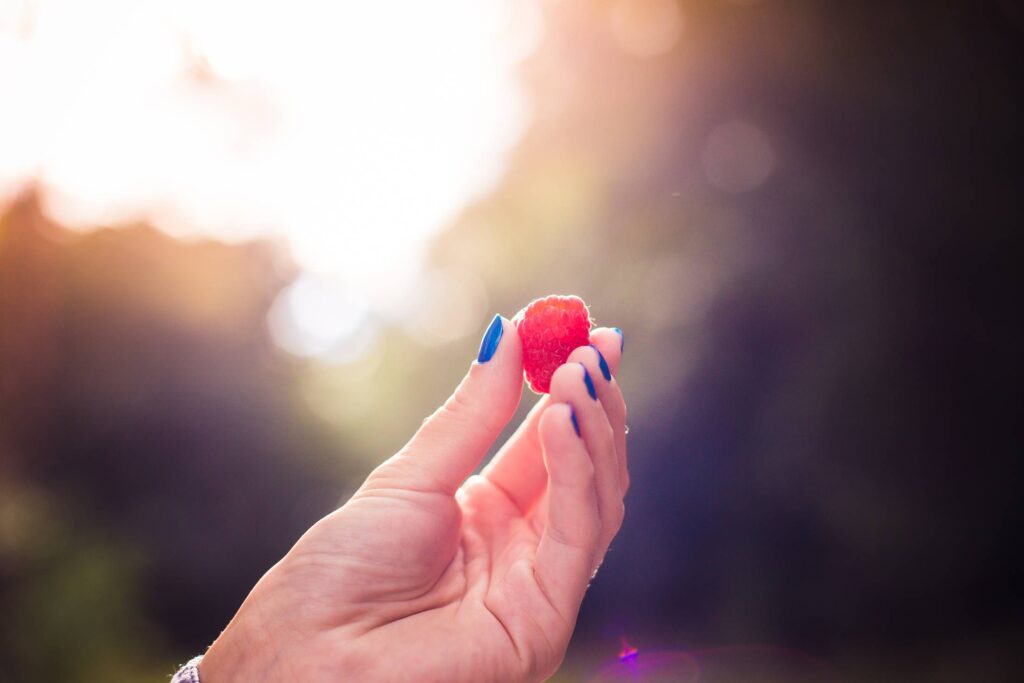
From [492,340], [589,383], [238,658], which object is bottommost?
[238,658]

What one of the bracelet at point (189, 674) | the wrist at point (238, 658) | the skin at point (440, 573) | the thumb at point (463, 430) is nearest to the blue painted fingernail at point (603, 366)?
the skin at point (440, 573)

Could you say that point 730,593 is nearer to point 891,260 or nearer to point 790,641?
point 790,641

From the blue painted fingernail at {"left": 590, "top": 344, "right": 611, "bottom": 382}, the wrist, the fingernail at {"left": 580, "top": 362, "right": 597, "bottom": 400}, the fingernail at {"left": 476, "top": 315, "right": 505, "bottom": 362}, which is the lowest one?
the wrist

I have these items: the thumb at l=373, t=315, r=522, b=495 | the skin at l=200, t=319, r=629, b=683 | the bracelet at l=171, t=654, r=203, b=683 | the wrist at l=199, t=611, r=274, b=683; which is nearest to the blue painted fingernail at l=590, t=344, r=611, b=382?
the skin at l=200, t=319, r=629, b=683

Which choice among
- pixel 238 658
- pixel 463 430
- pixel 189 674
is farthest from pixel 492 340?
pixel 189 674

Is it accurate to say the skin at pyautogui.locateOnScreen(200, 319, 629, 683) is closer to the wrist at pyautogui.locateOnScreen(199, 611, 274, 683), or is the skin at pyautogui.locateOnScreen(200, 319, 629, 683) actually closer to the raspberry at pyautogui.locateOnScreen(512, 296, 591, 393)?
the wrist at pyautogui.locateOnScreen(199, 611, 274, 683)

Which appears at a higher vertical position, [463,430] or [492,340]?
[492,340]

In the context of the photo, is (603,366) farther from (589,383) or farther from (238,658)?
(238,658)
